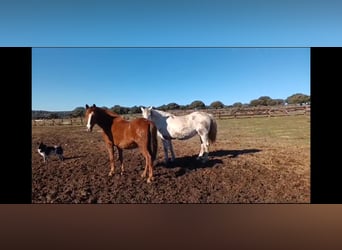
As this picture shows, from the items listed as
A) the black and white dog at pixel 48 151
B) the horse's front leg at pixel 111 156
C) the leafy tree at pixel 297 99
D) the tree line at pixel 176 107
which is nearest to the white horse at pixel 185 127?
the tree line at pixel 176 107

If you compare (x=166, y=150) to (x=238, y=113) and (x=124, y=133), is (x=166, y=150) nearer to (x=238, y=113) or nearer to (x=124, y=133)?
(x=124, y=133)

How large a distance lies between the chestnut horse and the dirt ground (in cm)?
7

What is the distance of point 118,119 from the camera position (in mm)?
4684

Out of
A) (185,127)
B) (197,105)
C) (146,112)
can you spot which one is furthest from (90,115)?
(197,105)

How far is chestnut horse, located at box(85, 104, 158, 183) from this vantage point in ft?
15.3

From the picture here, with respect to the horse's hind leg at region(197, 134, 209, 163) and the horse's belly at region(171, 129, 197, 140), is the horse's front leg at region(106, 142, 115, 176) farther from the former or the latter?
the horse's hind leg at region(197, 134, 209, 163)

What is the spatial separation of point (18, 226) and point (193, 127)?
2.62m

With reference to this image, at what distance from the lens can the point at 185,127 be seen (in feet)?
15.8

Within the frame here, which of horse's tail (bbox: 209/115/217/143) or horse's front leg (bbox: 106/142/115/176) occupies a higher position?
horse's tail (bbox: 209/115/217/143)

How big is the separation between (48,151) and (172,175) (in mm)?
1718

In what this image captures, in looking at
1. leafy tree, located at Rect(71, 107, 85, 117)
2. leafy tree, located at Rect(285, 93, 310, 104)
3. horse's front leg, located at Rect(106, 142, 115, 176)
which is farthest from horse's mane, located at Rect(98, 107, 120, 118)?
leafy tree, located at Rect(285, 93, 310, 104)

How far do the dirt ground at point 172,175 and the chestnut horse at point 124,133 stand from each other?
0.07m
